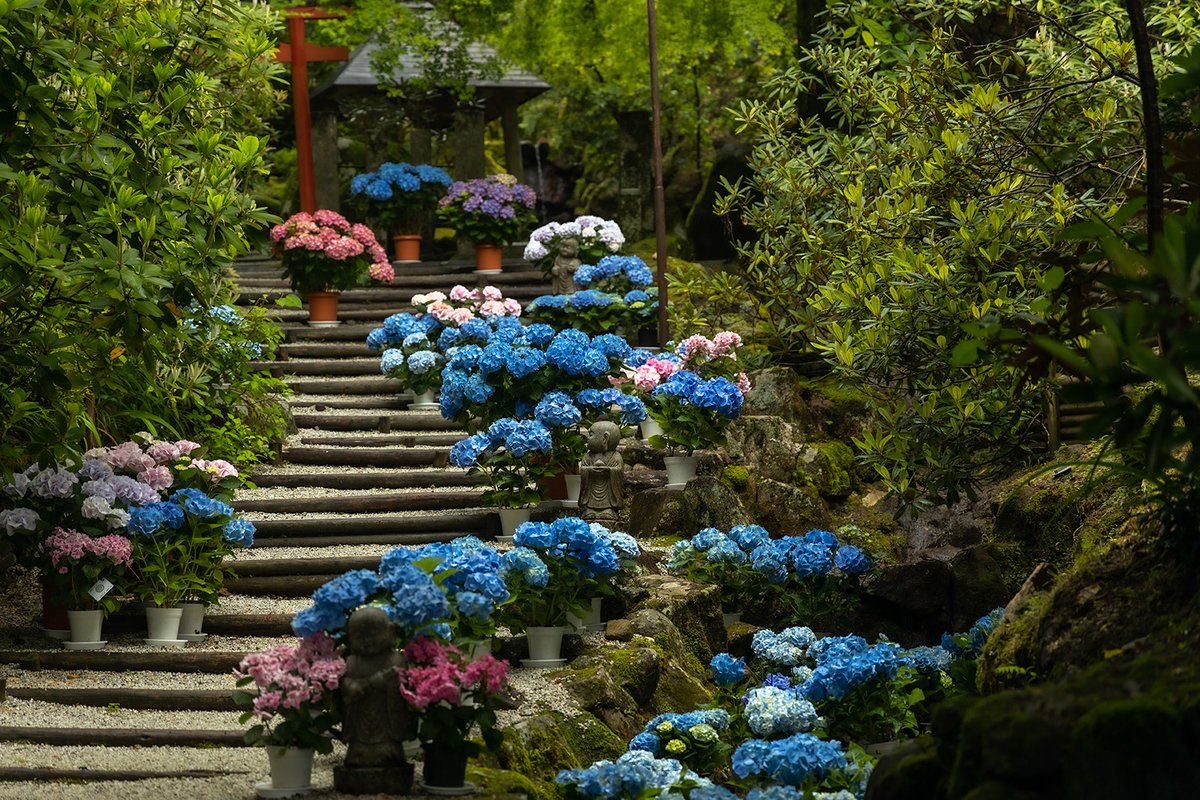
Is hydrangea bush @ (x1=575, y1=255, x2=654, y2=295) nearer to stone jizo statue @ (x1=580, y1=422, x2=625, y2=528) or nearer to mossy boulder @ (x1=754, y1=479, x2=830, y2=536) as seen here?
mossy boulder @ (x1=754, y1=479, x2=830, y2=536)

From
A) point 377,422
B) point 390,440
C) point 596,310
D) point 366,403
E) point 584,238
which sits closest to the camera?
point 390,440

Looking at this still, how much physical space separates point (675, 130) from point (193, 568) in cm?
1240

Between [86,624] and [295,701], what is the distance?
8.53ft

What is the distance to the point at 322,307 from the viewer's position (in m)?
11.6

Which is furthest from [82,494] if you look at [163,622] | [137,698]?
[137,698]

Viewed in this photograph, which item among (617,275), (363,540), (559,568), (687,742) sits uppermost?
(617,275)

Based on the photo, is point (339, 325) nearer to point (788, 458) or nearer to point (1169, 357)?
point (788, 458)

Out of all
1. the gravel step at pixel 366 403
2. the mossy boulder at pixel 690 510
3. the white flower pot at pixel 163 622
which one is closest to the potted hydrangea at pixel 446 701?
the white flower pot at pixel 163 622

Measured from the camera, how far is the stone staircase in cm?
483

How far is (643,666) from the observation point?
5680 millimetres

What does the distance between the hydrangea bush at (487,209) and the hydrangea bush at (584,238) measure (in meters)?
2.09

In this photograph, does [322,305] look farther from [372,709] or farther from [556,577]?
[372,709]

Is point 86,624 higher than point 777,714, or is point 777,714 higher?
point 86,624

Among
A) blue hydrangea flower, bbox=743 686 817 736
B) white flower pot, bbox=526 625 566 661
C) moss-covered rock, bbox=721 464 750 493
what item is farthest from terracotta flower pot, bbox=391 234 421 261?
blue hydrangea flower, bbox=743 686 817 736
